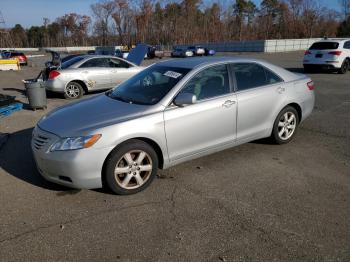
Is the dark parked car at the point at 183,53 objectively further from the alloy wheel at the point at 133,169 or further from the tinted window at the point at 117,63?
the alloy wheel at the point at 133,169

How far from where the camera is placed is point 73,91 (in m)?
10.9

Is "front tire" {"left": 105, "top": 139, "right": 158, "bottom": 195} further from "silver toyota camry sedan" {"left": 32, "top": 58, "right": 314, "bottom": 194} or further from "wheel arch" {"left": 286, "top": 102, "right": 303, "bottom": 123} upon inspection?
"wheel arch" {"left": 286, "top": 102, "right": 303, "bottom": 123}

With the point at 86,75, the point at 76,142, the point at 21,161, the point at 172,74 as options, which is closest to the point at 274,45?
the point at 86,75

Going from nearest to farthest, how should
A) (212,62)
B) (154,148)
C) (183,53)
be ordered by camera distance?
(154,148), (212,62), (183,53)

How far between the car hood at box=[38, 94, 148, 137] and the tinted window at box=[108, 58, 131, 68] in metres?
7.02

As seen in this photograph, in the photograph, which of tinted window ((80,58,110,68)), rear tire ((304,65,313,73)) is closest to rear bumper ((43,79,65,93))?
tinted window ((80,58,110,68))

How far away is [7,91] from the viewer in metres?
13.3

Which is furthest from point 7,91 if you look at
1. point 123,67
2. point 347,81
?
point 347,81

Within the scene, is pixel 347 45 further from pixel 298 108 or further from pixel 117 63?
Answer: pixel 298 108

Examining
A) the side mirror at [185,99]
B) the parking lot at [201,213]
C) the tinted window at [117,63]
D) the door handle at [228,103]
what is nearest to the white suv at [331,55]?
the tinted window at [117,63]

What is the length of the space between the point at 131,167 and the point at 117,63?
8264 mm

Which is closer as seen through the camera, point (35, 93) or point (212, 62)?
point (212, 62)

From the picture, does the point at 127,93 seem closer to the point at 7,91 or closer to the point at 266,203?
the point at 266,203

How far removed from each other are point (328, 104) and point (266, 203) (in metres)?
6.08
